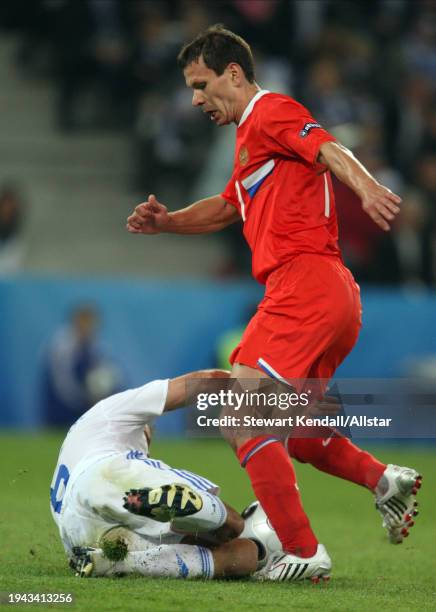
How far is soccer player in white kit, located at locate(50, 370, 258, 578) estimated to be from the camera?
15.8 feet

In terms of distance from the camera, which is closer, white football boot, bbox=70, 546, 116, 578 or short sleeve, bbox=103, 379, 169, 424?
white football boot, bbox=70, 546, 116, 578

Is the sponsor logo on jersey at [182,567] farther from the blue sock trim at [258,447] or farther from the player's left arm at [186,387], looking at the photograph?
the player's left arm at [186,387]

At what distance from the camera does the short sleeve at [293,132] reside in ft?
16.4

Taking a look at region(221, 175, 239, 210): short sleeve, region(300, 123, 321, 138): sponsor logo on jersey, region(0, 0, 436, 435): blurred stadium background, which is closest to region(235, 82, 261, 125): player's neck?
region(300, 123, 321, 138): sponsor logo on jersey

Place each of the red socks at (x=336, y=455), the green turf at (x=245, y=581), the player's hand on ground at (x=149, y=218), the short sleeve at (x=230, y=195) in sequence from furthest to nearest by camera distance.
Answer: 1. the short sleeve at (x=230, y=195)
2. the player's hand on ground at (x=149, y=218)
3. the red socks at (x=336, y=455)
4. the green turf at (x=245, y=581)

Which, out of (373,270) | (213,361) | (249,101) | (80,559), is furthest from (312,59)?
(80,559)

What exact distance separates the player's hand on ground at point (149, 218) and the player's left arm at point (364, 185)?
108cm

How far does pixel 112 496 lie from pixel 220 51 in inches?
74.8

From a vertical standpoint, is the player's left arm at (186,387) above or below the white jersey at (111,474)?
above

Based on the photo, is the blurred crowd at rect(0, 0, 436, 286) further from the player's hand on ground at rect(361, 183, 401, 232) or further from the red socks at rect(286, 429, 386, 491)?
the player's hand on ground at rect(361, 183, 401, 232)

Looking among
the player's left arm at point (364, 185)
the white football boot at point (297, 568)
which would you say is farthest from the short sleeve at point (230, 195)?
the white football boot at point (297, 568)

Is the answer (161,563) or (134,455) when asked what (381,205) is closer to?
(134,455)

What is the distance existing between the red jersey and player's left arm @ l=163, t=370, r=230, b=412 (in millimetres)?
524

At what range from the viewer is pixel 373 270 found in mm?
12945
